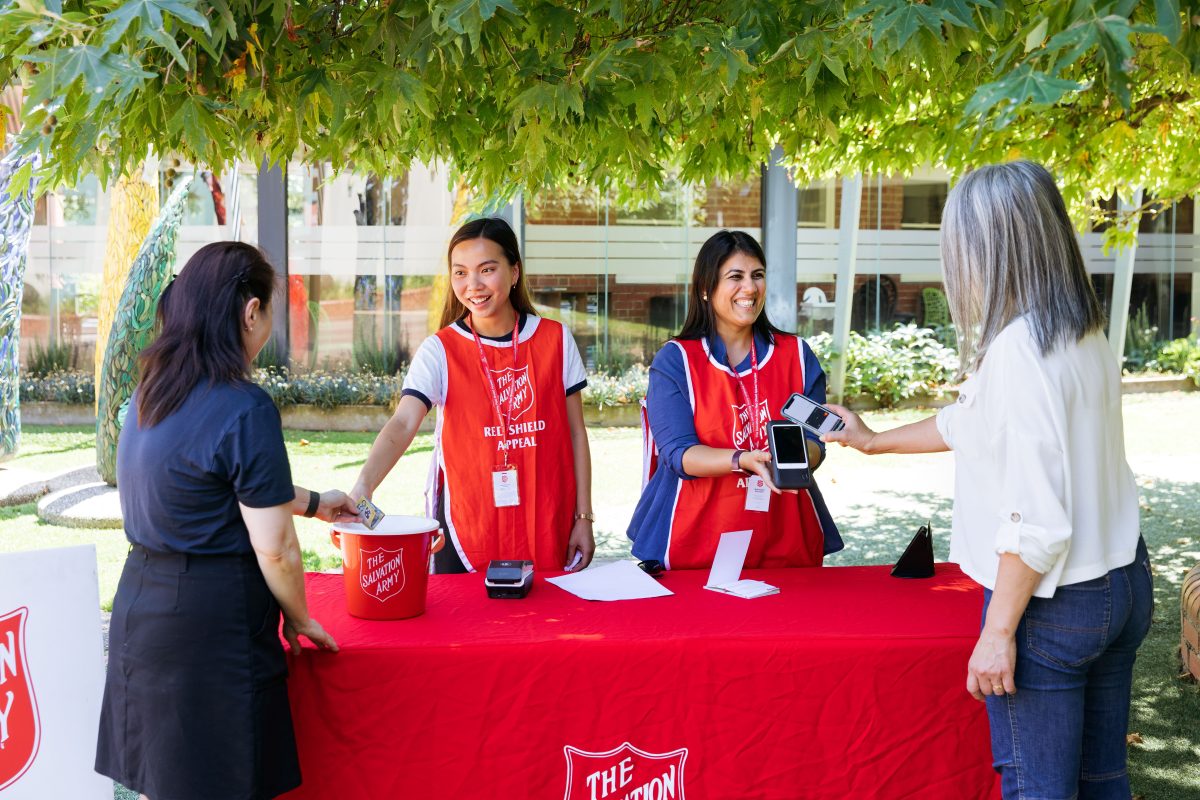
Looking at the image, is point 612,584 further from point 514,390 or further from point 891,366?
point 891,366

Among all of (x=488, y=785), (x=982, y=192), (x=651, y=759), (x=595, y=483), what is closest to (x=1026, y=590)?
(x=982, y=192)

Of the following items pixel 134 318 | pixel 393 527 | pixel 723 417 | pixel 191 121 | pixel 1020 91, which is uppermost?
pixel 191 121

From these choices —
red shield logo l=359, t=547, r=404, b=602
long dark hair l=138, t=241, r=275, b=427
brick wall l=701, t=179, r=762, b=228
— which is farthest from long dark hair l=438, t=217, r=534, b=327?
brick wall l=701, t=179, r=762, b=228

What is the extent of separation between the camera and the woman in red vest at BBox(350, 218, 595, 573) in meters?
3.45

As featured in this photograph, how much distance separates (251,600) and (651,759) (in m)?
1.02

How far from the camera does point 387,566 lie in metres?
2.71

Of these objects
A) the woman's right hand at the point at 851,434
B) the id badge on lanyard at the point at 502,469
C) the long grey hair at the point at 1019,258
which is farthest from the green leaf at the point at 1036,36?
the id badge on lanyard at the point at 502,469

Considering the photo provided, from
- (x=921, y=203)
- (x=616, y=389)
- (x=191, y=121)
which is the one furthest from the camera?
(x=921, y=203)

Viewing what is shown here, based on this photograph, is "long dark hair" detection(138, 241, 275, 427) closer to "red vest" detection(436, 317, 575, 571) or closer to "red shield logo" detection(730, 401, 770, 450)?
"red vest" detection(436, 317, 575, 571)

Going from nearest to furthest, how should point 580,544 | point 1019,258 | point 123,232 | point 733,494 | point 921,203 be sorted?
1. point 1019,258
2. point 733,494
3. point 580,544
4. point 123,232
5. point 921,203

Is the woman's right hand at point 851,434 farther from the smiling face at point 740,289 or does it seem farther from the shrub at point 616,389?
the shrub at point 616,389

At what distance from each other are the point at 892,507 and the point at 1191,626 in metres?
4.26

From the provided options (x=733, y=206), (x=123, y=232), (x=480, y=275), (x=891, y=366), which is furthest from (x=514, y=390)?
(x=733, y=206)

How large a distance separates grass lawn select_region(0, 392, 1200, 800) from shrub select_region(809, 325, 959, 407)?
426 mm
